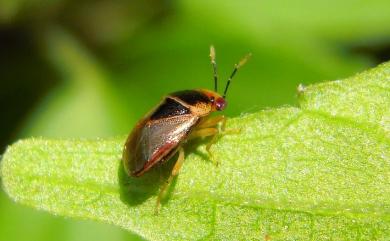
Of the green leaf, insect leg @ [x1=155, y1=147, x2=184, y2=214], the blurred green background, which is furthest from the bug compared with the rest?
the blurred green background

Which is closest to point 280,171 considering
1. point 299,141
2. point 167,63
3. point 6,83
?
point 299,141

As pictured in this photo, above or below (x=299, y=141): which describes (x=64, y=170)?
below

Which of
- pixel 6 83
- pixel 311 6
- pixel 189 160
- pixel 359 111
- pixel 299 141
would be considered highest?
pixel 311 6

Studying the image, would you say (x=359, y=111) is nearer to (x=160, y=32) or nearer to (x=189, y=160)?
(x=189, y=160)

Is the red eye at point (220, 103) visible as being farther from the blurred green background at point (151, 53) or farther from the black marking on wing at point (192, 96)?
the blurred green background at point (151, 53)

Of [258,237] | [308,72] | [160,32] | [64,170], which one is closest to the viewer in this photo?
Result: [258,237]

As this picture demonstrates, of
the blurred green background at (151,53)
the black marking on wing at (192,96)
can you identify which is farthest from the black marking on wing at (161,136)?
the blurred green background at (151,53)
